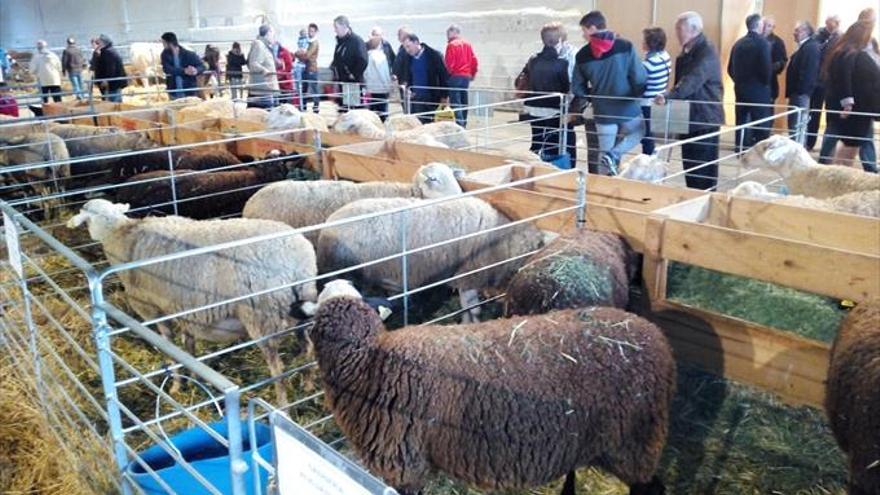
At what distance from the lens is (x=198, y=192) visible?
6.12 m

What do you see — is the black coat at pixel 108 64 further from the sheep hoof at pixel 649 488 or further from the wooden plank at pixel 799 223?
the sheep hoof at pixel 649 488

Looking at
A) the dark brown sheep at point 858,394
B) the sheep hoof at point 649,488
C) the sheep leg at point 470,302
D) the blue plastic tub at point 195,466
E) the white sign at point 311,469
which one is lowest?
the sheep hoof at point 649,488

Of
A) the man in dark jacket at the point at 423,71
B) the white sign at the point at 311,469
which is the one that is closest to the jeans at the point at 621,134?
the man in dark jacket at the point at 423,71

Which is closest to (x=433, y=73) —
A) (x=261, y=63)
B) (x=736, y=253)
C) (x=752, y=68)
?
(x=752, y=68)

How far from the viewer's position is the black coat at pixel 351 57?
35.5 ft

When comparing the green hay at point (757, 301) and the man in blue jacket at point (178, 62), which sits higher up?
the man in blue jacket at point (178, 62)

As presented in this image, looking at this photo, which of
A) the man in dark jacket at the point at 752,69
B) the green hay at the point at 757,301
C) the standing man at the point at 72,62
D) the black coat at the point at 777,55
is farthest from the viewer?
the standing man at the point at 72,62

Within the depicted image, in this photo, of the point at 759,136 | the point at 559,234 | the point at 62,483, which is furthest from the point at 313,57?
the point at 62,483

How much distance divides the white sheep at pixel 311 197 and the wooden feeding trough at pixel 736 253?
0.80m

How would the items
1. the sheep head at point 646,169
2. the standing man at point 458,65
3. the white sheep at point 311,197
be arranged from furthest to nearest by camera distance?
the standing man at point 458,65 → the sheep head at point 646,169 → the white sheep at point 311,197

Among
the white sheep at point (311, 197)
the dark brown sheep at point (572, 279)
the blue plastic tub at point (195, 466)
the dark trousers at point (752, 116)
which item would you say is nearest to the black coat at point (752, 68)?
the dark trousers at point (752, 116)

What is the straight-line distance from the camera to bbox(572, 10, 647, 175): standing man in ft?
23.2

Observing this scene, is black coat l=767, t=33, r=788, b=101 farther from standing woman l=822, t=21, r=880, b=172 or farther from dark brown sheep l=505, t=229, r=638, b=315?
dark brown sheep l=505, t=229, r=638, b=315

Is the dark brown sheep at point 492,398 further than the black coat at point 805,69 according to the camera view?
No
